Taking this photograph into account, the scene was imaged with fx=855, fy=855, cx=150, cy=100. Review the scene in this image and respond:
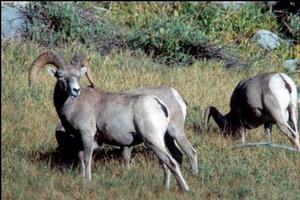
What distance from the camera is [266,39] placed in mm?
21781

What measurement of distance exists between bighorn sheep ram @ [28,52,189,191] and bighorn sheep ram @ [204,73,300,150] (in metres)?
2.83

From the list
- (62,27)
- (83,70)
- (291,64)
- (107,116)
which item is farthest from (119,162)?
(291,64)

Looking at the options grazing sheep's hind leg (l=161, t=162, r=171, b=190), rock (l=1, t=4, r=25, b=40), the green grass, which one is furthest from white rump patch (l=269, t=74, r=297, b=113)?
rock (l=1, t=4, r=25, b=40)

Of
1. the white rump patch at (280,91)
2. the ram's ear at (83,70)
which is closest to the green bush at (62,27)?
the white rump patch at (280,91)

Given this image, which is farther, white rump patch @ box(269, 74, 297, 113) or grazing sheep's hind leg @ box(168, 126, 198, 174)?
white rump patch @ box(269, 74, 297, 113)

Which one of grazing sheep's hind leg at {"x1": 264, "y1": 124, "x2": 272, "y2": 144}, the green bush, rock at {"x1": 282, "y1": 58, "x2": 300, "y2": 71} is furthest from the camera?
rock at {"x1": 282, "y1": 58, "x2": 300, "y2": 71}

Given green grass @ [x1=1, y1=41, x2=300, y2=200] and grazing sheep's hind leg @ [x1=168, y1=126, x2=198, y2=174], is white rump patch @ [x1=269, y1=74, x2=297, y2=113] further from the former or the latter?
grazing sheep's hind leg @ [x1=168, y1=126, x2=198, y2=174]

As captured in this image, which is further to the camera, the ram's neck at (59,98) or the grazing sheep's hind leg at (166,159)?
the ram's neck at (59,98)

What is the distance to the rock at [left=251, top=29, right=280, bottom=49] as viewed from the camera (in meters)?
21.5

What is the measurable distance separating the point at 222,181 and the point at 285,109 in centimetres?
245

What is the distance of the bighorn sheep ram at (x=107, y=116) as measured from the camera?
9367 millimetres

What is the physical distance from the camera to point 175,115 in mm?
10438

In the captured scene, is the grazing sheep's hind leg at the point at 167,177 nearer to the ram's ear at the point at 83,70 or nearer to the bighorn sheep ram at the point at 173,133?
the bighorn sheep ram at the point at 173,133

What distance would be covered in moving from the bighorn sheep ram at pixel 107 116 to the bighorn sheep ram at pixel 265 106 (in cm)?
283
